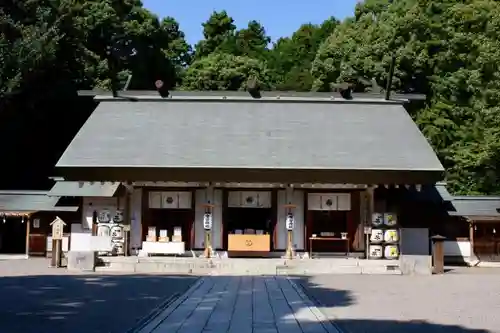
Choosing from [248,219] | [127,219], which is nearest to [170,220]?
[127,219]

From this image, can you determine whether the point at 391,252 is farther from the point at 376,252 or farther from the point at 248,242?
the point at 248,242

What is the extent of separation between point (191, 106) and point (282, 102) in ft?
10.7

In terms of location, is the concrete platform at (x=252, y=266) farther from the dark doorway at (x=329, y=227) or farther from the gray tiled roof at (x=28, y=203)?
the gray tiled roof at (x=28, y=203)

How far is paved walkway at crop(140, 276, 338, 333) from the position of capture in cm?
757

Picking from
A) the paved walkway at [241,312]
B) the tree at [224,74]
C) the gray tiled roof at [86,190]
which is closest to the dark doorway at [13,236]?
the gray tiled roof at [86,190]

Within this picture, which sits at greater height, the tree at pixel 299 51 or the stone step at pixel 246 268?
the tree at pixel 299 51

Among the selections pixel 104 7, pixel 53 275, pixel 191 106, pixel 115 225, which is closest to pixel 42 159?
pixel 104 7

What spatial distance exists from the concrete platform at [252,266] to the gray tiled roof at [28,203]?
5758 mm

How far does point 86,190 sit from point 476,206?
1324 cm

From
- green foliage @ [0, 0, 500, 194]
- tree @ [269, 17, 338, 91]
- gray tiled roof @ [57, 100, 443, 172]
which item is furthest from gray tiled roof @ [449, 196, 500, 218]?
tree @ [269, 17, 338, 91]

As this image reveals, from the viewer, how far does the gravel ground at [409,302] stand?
8.05 meters

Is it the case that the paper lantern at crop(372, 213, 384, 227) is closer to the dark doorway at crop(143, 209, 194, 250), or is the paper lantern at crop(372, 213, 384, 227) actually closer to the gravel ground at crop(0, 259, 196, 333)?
the dark doorway at crop(143, 209, 194, 250)

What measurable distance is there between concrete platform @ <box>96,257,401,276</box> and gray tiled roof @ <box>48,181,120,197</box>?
325 cm

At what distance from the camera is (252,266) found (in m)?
17.4
